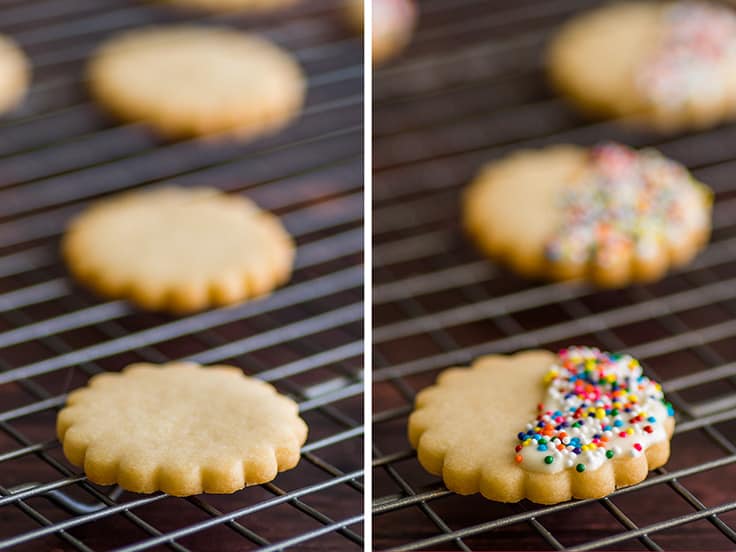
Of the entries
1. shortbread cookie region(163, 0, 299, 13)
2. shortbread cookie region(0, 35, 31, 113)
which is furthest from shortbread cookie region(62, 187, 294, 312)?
shortbread cookie region(163, 0, 299, 13)

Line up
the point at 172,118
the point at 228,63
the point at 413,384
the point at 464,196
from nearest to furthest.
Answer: the point at 413,384 → the point at 464,196 → the point at 172,118 → the point at 228,63

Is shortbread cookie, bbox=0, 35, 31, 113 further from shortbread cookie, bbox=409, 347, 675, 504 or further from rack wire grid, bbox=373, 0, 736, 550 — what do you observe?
shortbread cookie, bbox=409, 347, 675, 504

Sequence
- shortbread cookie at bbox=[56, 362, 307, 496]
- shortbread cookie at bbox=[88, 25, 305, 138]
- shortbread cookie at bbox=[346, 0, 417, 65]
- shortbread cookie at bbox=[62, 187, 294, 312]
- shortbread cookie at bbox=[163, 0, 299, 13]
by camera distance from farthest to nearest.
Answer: shortbread cookie at bbox=[163, 0, 299, 13]
shortbread cookie at bbox=[346, 0, 417, 65]
shortbread cookie at bbox=[88, 25, 305, 138]
shortbread cookie at bbox=[62, 187, 294, 312]
shortbread cookie at bbox=[56, 362, 307, 496]

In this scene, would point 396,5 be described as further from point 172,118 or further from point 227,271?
point 227,271

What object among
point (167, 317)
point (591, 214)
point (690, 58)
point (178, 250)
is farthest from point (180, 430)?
point (690, 58)

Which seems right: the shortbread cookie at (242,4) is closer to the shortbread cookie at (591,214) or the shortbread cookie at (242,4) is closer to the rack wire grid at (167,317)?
the rack wire grid at (167,317)

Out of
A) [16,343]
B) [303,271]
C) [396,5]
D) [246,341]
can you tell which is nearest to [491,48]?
[396,5]

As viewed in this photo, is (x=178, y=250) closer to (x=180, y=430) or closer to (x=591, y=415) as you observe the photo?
(x=180, y=430)
